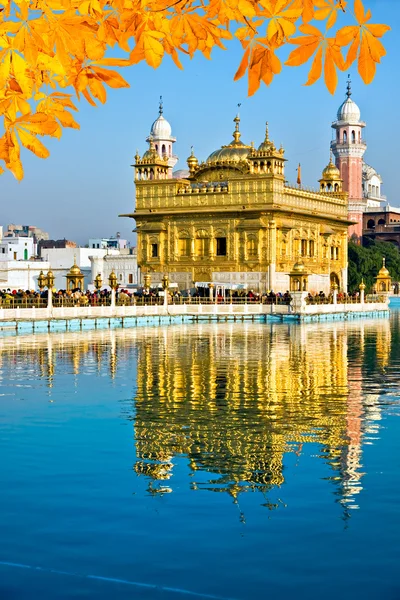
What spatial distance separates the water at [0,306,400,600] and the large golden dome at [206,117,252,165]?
36098 mm

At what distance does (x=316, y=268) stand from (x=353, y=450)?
43435 millimetres

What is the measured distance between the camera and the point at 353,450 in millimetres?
9781

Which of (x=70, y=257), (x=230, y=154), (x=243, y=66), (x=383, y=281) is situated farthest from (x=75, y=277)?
(x=70, y=257)

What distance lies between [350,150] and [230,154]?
37.7m

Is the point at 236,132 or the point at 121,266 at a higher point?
the point at 236,132

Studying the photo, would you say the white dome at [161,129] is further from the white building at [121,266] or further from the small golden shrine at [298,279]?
the small golden shrine at [298,279]

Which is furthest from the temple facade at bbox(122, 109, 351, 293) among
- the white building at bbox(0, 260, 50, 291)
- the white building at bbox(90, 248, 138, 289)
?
the white building at bbox(90, 248, 138, 289)

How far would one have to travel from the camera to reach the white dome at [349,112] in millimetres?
89875

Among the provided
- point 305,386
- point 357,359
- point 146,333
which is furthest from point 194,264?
point 305,386

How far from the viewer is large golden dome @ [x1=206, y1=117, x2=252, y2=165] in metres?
52.4

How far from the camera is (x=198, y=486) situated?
26.6 feet

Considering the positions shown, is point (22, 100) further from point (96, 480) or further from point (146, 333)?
point (146, 333)

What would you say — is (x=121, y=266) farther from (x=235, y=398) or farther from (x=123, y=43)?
(x=123, y=43)

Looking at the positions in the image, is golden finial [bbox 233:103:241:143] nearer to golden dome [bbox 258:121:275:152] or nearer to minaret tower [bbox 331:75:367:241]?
golden dome [bbox 258:121:275:152]
